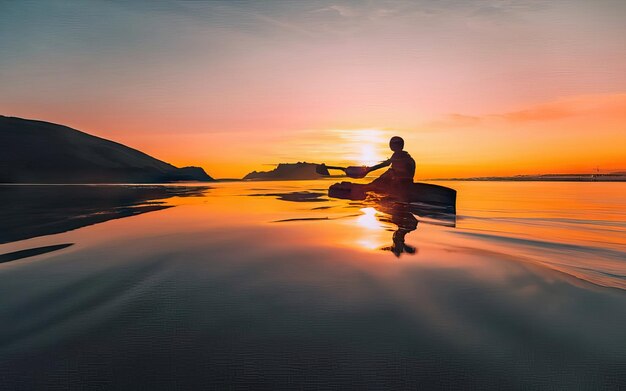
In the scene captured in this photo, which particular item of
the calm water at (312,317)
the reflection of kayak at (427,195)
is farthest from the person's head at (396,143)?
the calm water at (312,317)

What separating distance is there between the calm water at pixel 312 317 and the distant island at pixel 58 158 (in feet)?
544

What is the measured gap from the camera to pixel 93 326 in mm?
3285

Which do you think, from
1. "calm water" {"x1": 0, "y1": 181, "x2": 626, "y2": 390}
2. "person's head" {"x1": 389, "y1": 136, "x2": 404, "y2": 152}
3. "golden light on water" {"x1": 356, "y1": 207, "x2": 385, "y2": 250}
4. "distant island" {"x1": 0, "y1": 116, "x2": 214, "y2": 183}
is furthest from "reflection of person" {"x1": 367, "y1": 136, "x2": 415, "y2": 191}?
"distant island" {"x1": 0, "y1": 116, "x2": 214, "y2": 183}

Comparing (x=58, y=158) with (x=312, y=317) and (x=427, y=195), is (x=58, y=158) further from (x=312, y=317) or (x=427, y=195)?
(x=312, y=317)

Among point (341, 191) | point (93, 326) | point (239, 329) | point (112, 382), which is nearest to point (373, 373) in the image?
point (239, 329)

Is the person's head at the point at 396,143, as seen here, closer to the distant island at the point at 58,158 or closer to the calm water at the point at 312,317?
the calm water at the point at 312,317

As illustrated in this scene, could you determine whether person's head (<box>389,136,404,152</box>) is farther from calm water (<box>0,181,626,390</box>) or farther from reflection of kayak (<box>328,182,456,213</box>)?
calm water (<box>0,181,626,390</box>)

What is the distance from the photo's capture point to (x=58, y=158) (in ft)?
527

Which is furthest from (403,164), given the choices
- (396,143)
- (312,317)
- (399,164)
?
(312,317)

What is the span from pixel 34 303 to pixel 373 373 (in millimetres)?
4220

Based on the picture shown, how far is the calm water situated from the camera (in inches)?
98.7

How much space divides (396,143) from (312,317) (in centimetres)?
1239

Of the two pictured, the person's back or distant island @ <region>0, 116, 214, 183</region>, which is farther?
distant island @ <region>0, 116, 214, 183</region>

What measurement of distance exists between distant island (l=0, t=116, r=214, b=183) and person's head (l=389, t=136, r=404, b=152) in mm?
162125
